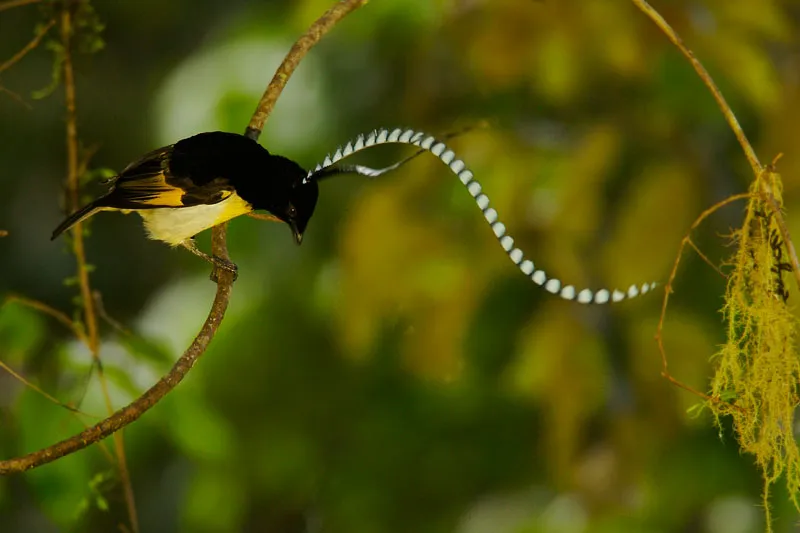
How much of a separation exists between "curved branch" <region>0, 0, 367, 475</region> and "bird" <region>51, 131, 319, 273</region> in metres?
0.03

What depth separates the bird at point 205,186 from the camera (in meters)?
0.68

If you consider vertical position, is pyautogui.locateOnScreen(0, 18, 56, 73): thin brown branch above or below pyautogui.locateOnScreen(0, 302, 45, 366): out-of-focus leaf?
above

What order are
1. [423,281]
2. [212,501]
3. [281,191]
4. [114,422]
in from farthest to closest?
[212,501] → [423,281] → [281,191] → [114,422]

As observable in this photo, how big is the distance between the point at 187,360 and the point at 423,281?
838mm

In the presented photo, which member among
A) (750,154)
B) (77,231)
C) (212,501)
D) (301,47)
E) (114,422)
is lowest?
(114,422)

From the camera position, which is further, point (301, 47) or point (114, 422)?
point (301, 47)

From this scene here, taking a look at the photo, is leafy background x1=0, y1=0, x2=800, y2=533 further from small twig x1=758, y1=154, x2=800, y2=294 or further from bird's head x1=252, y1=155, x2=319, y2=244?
small twig x1=758, y1=154, x2=800, y2=294

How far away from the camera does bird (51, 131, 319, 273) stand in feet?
2.23

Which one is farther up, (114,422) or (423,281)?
(423,281)

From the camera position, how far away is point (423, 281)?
143 centimetres

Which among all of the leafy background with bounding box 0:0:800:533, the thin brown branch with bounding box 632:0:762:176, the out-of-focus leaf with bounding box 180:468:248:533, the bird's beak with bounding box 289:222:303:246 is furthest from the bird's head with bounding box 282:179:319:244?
the out-of-focus leaf with bounding box 180:468:248:533

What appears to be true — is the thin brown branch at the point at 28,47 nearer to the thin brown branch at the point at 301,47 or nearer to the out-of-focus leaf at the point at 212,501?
the thin brown branch at the point at 301,47

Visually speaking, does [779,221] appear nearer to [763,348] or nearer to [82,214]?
[763,348]

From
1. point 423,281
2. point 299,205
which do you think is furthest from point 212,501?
point 299,205
